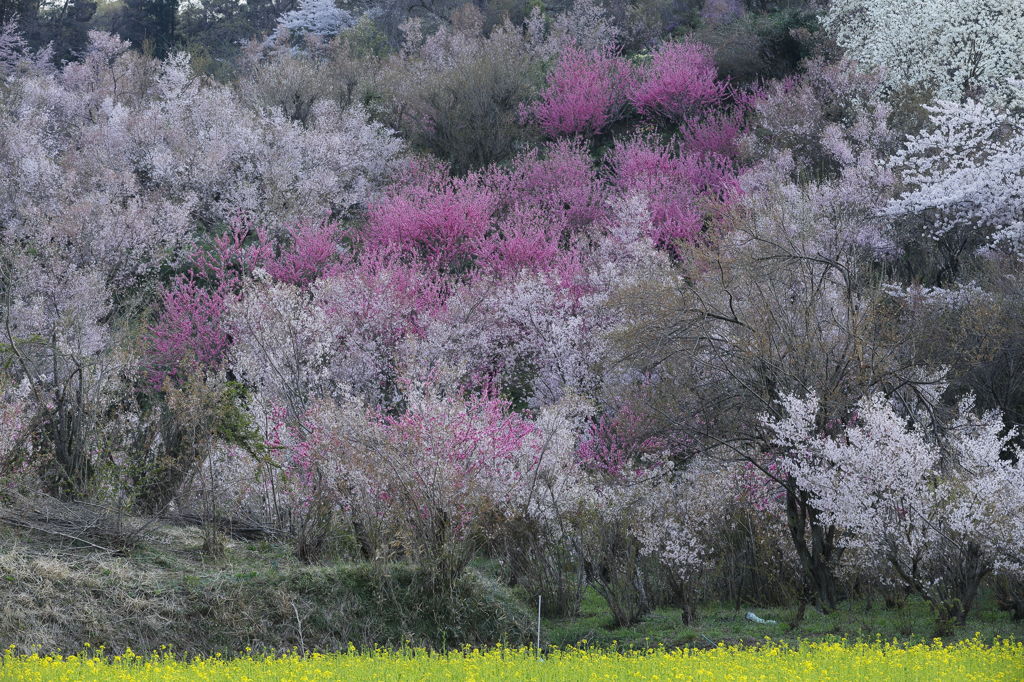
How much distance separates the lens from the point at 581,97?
3444 cm

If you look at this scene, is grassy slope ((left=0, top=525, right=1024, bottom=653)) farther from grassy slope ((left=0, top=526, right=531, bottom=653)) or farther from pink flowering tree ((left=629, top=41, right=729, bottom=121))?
Result: pink flowering tree ((left=629, top=41, right=729, bottom=121))

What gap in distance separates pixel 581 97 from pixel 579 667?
2788 cm

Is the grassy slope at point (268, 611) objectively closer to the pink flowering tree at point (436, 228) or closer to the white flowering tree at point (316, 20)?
the pink flowering tree at point (436, 228)

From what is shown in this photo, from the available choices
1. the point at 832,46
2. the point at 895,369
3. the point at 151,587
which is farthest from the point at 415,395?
the point at 832,46

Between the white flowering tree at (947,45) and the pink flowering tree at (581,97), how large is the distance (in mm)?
8004

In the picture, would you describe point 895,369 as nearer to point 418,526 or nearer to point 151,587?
point 418,526

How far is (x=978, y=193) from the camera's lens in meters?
19.2

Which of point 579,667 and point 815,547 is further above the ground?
point 579,667

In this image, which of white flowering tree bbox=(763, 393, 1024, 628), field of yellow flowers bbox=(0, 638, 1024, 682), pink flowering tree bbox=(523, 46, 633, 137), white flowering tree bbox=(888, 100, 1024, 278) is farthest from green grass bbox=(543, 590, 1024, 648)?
pink flowering tree bbox=(523, 46, 633, 137)

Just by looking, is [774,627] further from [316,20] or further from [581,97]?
[316,20]

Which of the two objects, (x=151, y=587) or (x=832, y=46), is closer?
(x=151, y=587)

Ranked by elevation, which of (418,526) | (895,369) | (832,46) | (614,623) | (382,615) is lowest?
(614,623)

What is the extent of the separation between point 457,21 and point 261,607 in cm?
4042

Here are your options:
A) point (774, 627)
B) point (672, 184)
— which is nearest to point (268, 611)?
point (774, 627)
